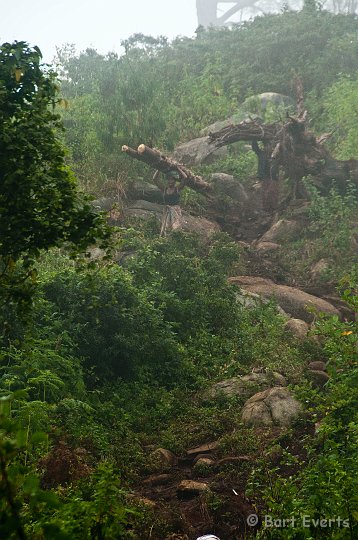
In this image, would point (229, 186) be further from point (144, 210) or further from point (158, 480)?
point (158, 480)

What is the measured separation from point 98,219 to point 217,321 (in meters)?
6.28

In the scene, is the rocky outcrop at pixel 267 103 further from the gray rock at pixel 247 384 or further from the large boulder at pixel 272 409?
the large boulder at pixel 272 409

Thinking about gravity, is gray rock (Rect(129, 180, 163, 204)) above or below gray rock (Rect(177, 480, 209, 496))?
above

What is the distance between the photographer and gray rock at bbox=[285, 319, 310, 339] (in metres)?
12.3

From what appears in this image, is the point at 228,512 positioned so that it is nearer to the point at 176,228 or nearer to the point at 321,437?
the point at 321,437

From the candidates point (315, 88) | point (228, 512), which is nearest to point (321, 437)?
point (228, 512)

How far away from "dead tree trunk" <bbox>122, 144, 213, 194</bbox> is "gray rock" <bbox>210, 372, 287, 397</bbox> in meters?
8.20

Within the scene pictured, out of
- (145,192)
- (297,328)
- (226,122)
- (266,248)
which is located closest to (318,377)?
(297,328)

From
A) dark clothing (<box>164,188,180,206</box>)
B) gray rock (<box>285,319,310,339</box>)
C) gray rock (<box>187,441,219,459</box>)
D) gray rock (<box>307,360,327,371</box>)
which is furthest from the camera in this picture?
dark clothing (<box>164,188,180,206</box>)

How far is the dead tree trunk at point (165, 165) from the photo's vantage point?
16.9 meters

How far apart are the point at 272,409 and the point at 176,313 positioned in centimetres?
359

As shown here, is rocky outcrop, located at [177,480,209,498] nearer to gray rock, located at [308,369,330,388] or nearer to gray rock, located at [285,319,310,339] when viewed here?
gray rock, located at [308,369,330,388]

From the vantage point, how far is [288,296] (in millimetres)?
14383

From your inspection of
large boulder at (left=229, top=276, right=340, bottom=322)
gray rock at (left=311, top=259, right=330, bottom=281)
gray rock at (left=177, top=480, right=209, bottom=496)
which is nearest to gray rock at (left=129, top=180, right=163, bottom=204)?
large boulder at (left=229, top=276, right=340, bottom=322)
